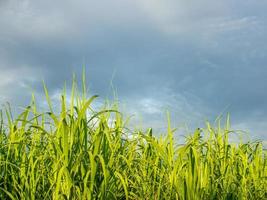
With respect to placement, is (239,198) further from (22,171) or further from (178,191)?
(22,171)

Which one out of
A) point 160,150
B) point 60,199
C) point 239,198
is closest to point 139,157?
point 160,150

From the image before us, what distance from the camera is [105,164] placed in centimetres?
315

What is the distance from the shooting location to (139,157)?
427cm

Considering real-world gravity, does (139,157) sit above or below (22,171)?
above

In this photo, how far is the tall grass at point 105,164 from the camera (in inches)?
119

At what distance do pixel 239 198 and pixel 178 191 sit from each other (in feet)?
3.62

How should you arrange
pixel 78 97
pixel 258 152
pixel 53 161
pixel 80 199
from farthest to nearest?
pixel 258 152 → pixel 78 97 → pixel 53 161 → pixel 80 199

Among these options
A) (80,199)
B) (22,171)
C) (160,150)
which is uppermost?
(160,150)

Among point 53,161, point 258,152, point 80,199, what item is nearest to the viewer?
point 80,199

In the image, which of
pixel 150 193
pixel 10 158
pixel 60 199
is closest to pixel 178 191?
pixel 150 193

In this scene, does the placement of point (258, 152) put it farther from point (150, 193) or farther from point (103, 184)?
point (103, 184)

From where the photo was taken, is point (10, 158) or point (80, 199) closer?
point (80, 199)

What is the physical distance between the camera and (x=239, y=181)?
183 inches

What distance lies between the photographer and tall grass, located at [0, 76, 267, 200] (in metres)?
3.01
